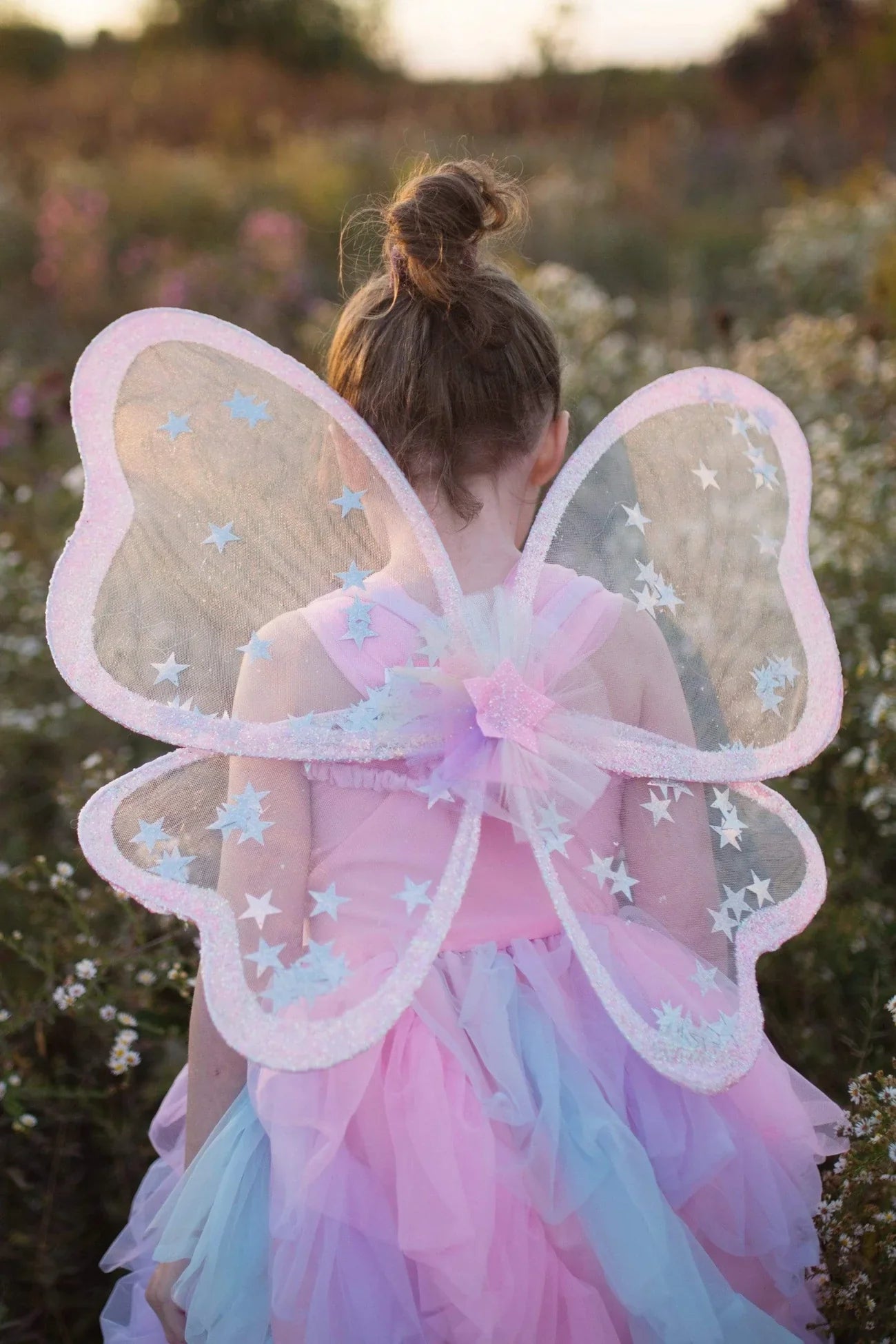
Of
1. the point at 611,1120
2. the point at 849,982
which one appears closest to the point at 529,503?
the point at 611,1120

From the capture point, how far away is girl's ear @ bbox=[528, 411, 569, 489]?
4.82 ft

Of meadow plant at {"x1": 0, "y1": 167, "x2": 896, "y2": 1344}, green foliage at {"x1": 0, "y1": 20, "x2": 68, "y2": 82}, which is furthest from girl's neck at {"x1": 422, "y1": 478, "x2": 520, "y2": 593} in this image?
green foliage at {"x1": 0, "y1": 20, "x2": 68, "y2": 82}

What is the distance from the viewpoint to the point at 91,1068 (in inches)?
79.6

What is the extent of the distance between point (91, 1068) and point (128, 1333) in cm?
55

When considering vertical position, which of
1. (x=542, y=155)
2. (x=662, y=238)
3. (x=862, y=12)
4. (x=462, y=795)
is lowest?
(x=462, y=795)

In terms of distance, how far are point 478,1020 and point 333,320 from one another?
5.00ft

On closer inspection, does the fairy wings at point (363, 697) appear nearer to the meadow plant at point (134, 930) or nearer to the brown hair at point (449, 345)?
the brown hair at point (449, 345)

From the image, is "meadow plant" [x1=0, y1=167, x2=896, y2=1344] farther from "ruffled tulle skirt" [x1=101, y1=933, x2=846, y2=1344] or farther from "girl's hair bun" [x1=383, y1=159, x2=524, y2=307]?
"girl's hair bun" [x1=383, y1=159, x2=524, y2=307]

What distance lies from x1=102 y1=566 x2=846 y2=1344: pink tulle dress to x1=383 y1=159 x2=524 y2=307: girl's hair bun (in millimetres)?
366

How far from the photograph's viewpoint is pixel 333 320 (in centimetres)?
233

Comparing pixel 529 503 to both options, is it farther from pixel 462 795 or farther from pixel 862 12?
pixel 862 12

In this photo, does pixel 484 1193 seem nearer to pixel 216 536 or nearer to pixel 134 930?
pixel 216 536

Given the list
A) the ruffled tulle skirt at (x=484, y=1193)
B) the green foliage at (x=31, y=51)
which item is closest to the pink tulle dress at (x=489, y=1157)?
the ruffled tulle skirt at (x=484, y=1193)

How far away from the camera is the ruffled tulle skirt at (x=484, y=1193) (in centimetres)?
124
